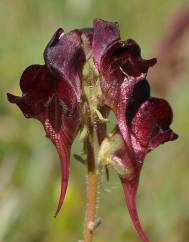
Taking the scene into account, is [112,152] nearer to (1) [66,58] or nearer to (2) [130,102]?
(2) [130,102]

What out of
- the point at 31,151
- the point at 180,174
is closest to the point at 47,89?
the point at 31,151

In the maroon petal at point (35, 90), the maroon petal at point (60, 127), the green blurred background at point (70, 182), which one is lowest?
the green blurred background at point (70, 182)

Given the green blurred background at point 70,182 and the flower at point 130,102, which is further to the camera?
the green blurred background at point 70,182

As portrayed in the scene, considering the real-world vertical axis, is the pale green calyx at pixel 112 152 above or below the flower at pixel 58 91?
below

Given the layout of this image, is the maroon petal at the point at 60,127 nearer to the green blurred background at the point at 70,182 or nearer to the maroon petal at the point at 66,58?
the maroon petal at the point at 66,58

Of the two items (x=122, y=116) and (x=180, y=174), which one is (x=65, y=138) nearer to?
(x=122, y=116)

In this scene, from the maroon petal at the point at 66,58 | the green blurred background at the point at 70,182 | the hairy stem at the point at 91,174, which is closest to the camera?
the maroon petal at the point at 66,58

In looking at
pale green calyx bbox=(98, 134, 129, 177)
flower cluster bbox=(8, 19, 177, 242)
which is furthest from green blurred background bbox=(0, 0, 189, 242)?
flower cluster bbox=(8, 19, 177, 242)

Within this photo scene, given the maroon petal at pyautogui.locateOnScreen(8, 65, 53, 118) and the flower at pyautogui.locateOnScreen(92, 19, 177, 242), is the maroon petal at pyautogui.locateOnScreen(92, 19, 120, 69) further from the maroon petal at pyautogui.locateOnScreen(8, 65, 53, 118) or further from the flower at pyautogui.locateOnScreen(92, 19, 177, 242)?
the maroon petal at pyautogui.locateOnScreen(8, 65, 53, 118)

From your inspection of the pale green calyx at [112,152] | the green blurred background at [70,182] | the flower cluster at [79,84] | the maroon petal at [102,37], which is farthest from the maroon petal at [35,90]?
the green blurred background at [70,182]
